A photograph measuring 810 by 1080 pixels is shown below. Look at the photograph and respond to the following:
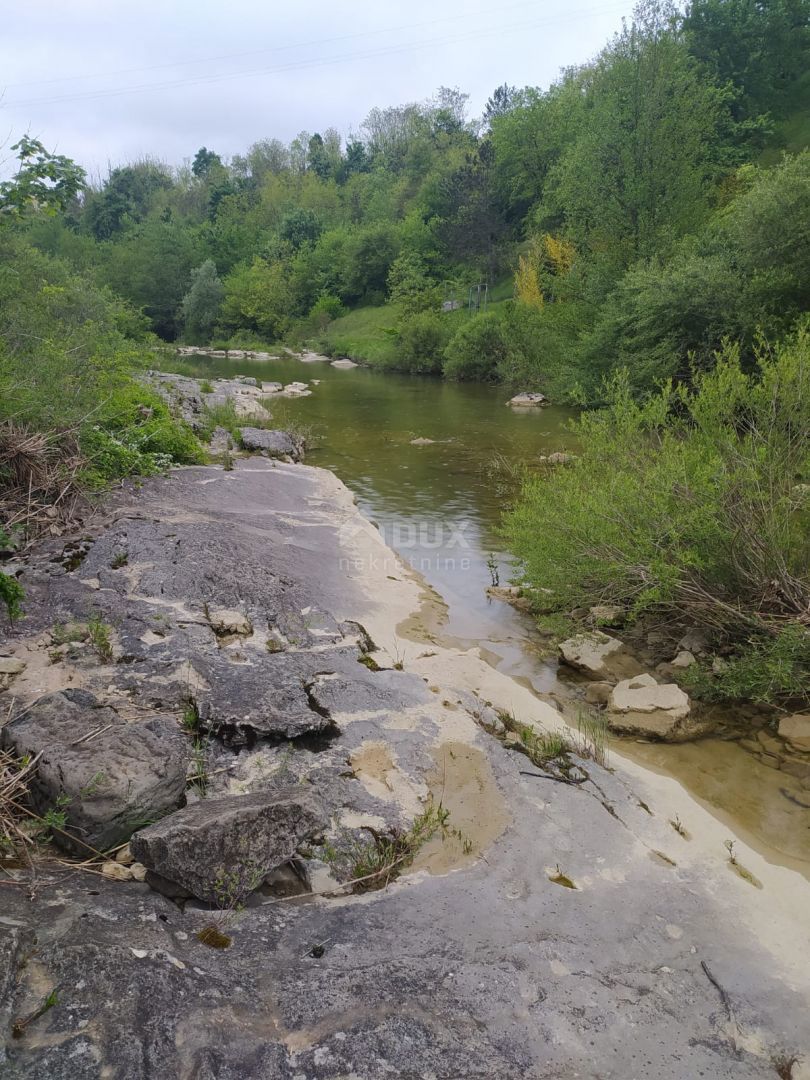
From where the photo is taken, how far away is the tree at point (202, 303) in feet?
204

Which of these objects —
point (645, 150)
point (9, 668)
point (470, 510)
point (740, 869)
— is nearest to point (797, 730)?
point (740, 869)

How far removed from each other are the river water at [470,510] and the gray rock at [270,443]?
1.00 meters

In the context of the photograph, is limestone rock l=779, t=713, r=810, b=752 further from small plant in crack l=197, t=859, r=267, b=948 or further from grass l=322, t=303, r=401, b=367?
grass l=322, t=303, r=401, b=367

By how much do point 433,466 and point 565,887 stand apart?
1342 centimetres

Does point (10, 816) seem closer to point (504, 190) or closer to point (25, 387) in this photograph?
point (25, 387)

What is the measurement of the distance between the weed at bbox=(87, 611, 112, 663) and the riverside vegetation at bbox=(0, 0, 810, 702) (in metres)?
0.87

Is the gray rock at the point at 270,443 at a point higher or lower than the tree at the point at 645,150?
lower

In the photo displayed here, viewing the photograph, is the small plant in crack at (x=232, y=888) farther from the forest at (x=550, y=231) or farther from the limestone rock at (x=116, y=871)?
the forest at (x=550, y=231)

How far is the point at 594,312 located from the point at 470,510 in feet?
48.4

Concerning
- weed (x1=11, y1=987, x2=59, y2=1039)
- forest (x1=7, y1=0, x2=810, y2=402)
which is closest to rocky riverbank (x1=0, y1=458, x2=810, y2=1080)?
weed (x1=11, y1=987, x2=59, y2=1039)

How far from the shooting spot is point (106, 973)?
2.54 meters

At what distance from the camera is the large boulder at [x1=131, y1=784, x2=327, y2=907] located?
313cm

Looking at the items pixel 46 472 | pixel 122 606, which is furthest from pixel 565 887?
pixel 46 472

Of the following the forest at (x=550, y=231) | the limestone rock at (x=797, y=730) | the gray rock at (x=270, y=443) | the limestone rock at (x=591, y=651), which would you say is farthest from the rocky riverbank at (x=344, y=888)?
the gray rock at (x=270, y=443)
